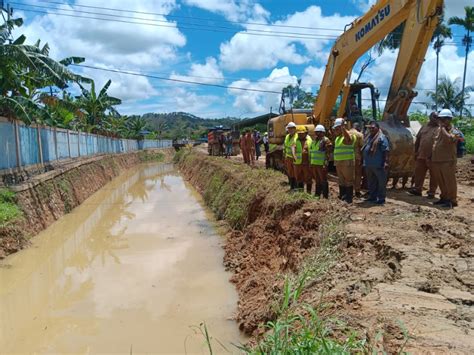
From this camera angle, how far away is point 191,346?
207 inches

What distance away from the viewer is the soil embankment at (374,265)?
328 cm

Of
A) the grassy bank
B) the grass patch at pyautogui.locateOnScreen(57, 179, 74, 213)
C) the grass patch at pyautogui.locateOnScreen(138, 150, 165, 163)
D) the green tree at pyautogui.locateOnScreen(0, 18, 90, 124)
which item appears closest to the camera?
the grassy bank

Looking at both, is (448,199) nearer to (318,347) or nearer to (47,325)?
(318,347)

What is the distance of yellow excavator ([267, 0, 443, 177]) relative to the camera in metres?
7.82

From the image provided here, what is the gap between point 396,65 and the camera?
333 inches

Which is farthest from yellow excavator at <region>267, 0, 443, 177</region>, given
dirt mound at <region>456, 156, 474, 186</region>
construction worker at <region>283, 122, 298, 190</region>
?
dirt mound at <region>456, 156, 474, 186</region>

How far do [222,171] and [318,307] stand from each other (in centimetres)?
1287

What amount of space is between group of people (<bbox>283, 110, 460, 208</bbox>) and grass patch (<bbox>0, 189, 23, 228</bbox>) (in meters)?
6.20

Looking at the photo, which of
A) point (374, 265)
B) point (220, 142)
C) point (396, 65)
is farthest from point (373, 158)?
point (220, 142)

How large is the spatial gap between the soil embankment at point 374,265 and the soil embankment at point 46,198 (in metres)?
4.69

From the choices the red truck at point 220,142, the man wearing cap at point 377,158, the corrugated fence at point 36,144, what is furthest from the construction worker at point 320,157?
the red truck at point 220,142

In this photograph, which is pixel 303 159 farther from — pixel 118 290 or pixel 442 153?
pixel 118 290

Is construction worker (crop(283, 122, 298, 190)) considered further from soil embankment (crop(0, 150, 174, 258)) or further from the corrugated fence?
→ the corrugated fence

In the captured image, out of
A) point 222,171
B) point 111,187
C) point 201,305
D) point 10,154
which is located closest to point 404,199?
point 201,305
